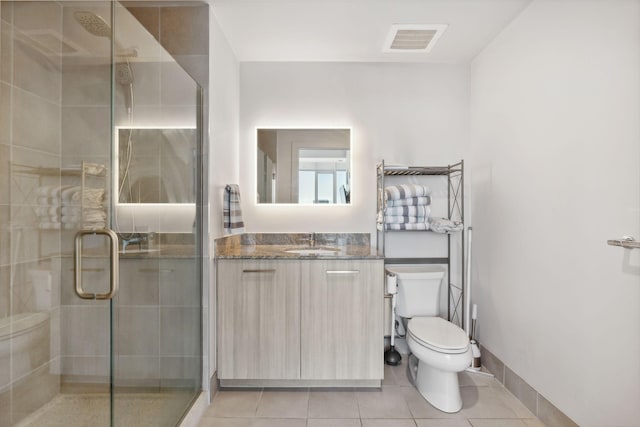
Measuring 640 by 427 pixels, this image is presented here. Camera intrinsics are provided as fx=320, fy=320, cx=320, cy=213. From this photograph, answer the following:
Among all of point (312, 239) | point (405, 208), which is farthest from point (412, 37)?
point (312, 239)

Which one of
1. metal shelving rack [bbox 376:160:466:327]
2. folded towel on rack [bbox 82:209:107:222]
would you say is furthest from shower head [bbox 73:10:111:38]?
metal shelving rack [bbox 376:160:466:327]

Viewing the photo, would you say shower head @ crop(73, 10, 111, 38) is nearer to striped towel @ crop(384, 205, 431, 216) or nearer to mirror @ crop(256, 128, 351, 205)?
mirror @ crop(256, 128, 351, 205)

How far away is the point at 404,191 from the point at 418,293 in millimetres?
762

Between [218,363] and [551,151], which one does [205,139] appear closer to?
[218,363]

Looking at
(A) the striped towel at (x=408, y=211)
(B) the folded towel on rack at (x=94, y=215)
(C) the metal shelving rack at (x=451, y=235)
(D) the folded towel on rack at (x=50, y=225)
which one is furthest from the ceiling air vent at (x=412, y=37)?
(D) the folded towel on rack at (x=50, y=225)

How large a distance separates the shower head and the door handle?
2277mm

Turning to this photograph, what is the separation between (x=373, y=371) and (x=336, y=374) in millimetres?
234

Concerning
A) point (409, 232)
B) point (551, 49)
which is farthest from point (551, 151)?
point (409, 232)

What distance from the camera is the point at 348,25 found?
2096mm

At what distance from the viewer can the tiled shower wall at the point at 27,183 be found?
1.46m

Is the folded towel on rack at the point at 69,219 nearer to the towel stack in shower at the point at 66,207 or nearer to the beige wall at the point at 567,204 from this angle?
the towel stack in shower at the point at 66,207

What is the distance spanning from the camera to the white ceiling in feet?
6.24

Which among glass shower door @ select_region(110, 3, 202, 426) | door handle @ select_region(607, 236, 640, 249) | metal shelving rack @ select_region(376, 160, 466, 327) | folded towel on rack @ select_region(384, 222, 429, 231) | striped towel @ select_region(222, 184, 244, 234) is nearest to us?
door handle @ select_region(607, 236, 640, 249)

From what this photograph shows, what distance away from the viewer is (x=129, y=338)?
53.7 inches
